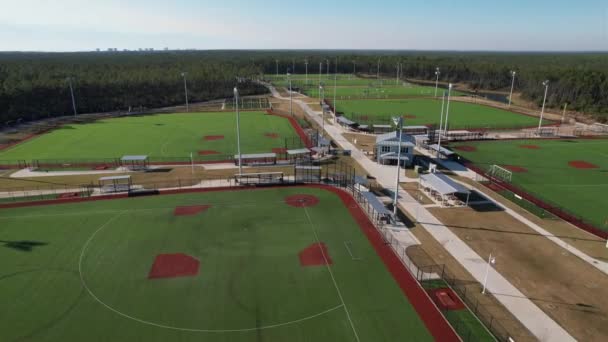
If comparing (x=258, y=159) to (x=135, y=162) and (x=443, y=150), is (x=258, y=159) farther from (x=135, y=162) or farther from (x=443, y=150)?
(x=443, y=150)

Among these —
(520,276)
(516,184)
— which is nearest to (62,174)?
(520,276)

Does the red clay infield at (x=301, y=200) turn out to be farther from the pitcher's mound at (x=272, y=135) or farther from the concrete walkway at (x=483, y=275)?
the pitcher's mound at (x=272, y=135)

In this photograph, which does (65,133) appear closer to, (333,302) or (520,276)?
(333,302)


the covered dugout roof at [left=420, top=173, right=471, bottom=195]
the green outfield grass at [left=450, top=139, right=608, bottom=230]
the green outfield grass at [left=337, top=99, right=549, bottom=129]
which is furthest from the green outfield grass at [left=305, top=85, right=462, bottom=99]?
the covered dugout roof at [left=420, top=173, right=471, bottom=195]

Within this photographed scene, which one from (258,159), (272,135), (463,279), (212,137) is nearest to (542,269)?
(463,279)

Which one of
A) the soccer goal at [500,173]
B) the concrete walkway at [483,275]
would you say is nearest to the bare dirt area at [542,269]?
the concrete walkway at [483,275]
